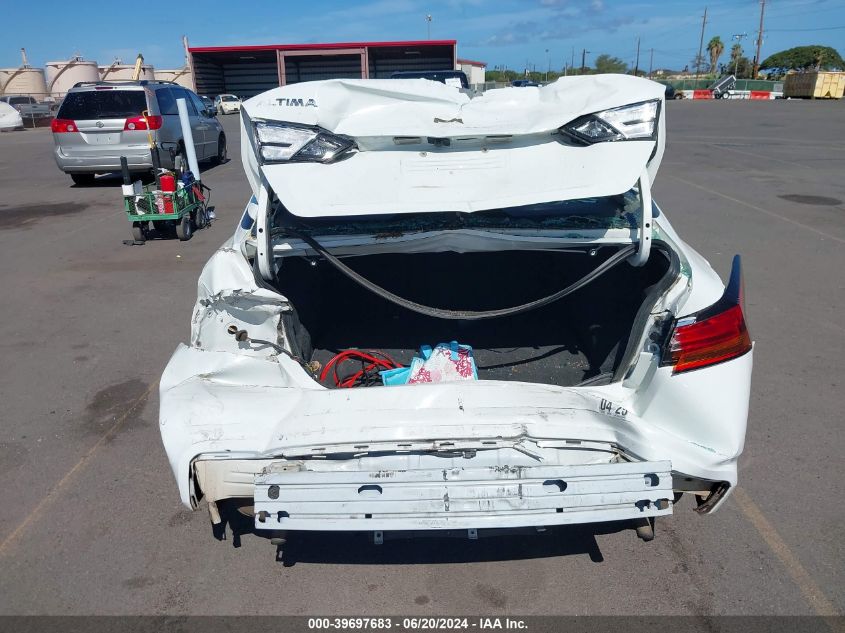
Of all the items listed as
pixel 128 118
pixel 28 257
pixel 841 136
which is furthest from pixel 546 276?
pixel 841 136

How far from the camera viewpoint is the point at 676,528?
2.98 meters

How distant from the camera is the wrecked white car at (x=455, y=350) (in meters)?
2.11

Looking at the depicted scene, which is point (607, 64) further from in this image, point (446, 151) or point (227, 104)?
point (446, 151)

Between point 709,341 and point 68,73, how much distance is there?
49.9m

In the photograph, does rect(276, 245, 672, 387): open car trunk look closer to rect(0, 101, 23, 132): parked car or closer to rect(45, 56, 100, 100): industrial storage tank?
rect(0, 101, 23, 132): parked car

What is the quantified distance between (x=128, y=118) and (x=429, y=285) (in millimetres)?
10091

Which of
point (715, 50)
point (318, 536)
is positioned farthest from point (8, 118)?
point (715, 50)

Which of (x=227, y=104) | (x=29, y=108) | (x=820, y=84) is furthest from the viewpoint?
(x=820, y=84)

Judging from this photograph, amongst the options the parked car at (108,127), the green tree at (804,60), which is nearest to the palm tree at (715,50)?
the green tree at (804,60)

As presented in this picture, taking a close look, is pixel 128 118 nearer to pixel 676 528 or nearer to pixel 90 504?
pixel 90 504

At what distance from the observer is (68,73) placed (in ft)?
139

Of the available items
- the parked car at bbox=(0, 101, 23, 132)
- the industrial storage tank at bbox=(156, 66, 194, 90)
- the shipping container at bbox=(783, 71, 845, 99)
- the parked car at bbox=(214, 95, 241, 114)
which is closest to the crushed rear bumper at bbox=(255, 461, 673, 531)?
the parked car at bbox=(0, 101, 23, 132)

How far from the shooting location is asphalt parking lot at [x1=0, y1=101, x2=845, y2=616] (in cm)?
259

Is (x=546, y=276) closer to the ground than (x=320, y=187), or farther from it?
closer to the ground
